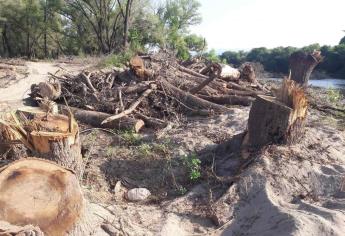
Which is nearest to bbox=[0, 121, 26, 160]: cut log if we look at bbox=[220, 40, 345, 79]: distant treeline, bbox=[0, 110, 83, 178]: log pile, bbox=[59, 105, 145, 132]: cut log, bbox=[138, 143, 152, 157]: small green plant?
bbox=[0, 110, 83, 178]: log pile

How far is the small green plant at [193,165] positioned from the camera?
480 centimetres

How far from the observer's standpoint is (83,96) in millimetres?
8312

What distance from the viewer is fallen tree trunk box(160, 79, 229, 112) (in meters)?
7.59

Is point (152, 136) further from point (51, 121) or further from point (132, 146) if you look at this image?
point (51, 121)

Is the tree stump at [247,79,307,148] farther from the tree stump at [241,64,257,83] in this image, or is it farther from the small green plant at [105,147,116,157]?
the tree stump at [241,64,257,83]

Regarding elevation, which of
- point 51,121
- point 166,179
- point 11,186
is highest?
point 51,121

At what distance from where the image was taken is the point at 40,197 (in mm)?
3223

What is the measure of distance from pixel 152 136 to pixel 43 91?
3525 millimetres

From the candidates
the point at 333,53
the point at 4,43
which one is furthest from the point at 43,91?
the point at 333,53

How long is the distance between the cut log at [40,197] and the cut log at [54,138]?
2.31 feet

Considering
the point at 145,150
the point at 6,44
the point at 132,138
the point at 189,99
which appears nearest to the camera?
the point at 145,150

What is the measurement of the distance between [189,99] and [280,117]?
3215 mm

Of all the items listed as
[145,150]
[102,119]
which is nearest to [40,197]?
[145,150]

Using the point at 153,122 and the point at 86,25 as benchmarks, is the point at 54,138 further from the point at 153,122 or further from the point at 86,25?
the point at 86,25
